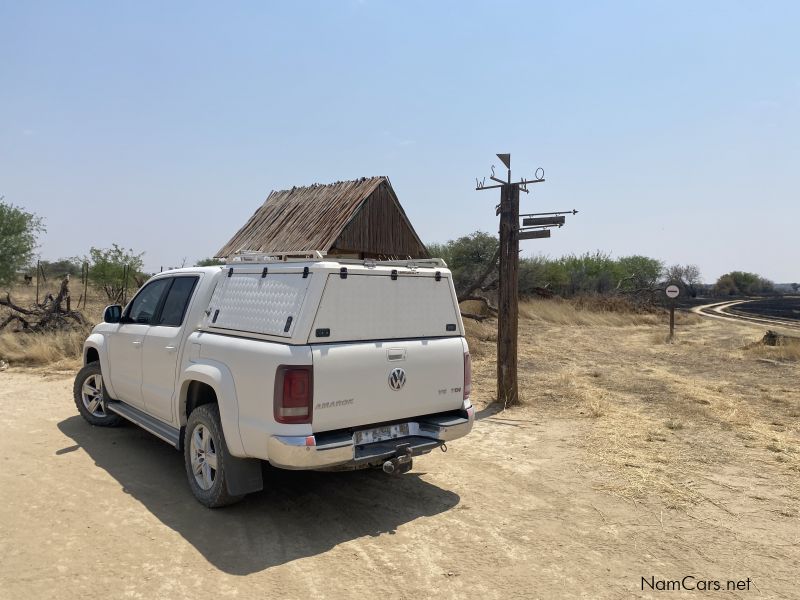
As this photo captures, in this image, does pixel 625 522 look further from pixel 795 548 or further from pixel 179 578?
pixel 179 578

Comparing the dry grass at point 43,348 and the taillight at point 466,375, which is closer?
the taillight at point 466,375

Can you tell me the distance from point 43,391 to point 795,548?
32.5ft

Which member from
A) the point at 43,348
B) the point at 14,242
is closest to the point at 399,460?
the point at 43,348

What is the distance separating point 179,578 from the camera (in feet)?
11.4

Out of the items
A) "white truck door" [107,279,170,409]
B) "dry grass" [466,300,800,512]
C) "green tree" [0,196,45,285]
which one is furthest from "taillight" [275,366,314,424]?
"green tree" [0,196,45,285]

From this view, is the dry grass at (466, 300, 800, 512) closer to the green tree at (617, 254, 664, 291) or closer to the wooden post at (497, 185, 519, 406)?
the wooden post at (497, 185, 519, 406)

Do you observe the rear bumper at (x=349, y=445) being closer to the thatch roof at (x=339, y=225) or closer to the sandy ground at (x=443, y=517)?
the sandy ground at (x=443, y=517)

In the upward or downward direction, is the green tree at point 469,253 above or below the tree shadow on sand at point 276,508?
above

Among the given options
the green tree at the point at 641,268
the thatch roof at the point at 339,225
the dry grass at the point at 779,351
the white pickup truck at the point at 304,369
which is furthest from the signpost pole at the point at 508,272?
the green tree at the point at 641,268

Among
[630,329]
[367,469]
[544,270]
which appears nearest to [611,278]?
[544,270]

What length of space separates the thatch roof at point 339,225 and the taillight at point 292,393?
1001cm

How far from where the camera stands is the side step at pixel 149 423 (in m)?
5.09

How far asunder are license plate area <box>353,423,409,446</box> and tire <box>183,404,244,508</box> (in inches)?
39.8

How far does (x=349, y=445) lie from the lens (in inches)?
162
